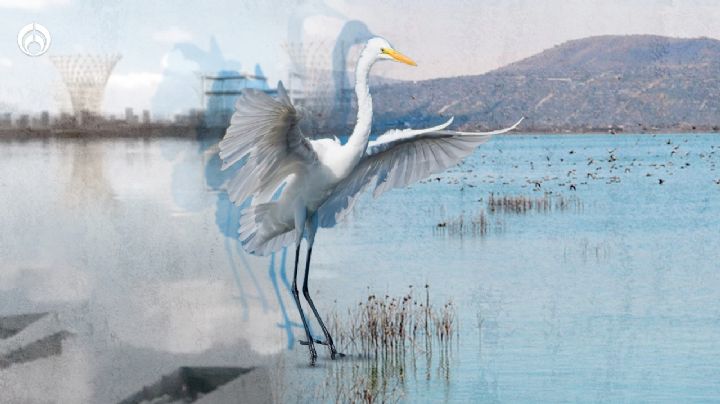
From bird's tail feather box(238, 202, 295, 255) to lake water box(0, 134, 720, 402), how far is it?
0.54 m

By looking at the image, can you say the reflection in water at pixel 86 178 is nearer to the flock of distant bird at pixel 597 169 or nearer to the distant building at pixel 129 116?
the distant building at pixel 129 116

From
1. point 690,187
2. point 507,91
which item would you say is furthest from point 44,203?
point 507,91

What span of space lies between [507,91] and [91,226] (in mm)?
15355

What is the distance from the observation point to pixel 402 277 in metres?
9.31

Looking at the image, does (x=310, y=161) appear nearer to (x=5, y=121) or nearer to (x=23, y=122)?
(x=5, y=121)

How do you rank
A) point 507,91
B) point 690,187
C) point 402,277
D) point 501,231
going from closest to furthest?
point 402,277 < point 501,231 < point 690,187 < point 507,91

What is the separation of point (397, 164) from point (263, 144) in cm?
81

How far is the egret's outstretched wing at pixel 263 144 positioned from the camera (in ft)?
14.4

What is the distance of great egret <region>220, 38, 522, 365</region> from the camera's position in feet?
14.8

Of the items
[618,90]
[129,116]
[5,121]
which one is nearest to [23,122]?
[5,121]

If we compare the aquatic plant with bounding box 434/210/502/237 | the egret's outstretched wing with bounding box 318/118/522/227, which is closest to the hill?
the aquatic plant with bounding box 434/210/502/237

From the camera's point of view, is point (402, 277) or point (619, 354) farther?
point (402, 277)

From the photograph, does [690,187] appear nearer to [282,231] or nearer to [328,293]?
[328,293]

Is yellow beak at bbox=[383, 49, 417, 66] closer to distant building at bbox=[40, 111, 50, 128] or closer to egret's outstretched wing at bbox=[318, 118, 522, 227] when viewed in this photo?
egret's outstretched wing at bbox=[318, 118, 522, 227]
